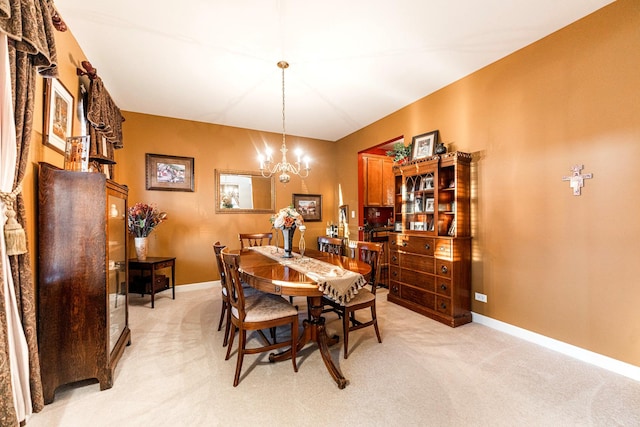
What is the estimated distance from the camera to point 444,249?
308cm

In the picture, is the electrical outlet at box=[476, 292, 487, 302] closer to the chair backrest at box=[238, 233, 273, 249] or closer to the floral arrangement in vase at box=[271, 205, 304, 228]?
the floral arrangement in vase at box=[271, 205, 304, 228]

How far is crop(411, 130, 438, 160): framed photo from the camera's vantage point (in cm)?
357

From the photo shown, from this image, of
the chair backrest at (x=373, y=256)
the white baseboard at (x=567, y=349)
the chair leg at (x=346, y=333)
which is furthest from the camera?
the chair backrest at (x=373, y=256)

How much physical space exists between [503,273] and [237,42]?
3.65 metres

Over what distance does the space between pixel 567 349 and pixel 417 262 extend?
5.05 feet

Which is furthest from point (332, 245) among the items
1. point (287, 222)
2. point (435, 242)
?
point (435, 242)

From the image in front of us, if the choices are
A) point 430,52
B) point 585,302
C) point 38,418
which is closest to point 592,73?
point 430,52

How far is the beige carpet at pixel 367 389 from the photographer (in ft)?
5.42

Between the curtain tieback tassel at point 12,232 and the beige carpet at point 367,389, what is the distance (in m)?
1.09

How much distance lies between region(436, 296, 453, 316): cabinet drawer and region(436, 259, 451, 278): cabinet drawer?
0.28 meters

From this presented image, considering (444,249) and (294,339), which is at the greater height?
(444,249)

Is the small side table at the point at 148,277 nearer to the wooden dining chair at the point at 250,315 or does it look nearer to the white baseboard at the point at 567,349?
the wooden dining chair at the point at 250,315

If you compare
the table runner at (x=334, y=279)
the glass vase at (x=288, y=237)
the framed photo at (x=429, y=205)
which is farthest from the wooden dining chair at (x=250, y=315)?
the framed photo at (x=429, y=205)

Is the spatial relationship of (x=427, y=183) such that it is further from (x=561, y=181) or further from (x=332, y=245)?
(x=332, y=245)
